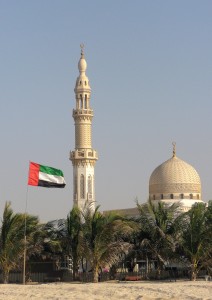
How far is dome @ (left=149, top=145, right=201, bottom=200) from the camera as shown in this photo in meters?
73.8

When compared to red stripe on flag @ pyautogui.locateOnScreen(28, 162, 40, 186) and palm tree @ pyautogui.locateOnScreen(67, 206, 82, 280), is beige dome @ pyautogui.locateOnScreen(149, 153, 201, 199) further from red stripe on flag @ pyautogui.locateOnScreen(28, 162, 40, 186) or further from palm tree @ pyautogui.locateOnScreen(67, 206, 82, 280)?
red stripe on flag @ pyautogui.locateOnScreen(28, 162, 40, 186)

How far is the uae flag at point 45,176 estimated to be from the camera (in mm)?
32906

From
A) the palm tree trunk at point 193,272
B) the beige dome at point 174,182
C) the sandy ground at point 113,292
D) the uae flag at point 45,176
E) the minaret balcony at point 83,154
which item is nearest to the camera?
the sandy ground at point 113,292

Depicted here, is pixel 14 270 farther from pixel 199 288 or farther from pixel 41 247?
pixel 199 288

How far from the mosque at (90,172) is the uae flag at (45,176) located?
3346cm

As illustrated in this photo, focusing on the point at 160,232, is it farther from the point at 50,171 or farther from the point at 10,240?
the point at 10,240

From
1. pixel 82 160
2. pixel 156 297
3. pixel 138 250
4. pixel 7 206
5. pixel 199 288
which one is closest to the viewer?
pixel 156 297

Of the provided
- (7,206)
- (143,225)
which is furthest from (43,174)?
(143,225)

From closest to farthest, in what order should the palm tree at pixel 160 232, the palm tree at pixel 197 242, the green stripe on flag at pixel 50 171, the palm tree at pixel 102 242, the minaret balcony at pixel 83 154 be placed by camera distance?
the palm tree at pixel 197 242
the palm tree at pixel 102 242
the green stripe on flag at pixel 50 171
the palm tree at pixel 160 232
the minaret balcony at pixel 83 154

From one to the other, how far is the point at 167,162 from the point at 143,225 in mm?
41284

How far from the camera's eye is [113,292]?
2520 cm

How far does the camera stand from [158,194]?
7419cm

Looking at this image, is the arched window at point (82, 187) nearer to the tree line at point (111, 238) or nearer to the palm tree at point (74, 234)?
the tree line at point (111, 238)

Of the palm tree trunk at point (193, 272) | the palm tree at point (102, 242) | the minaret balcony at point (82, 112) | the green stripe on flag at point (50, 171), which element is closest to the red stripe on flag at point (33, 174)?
the green stripe on flag at point (50, 171)
